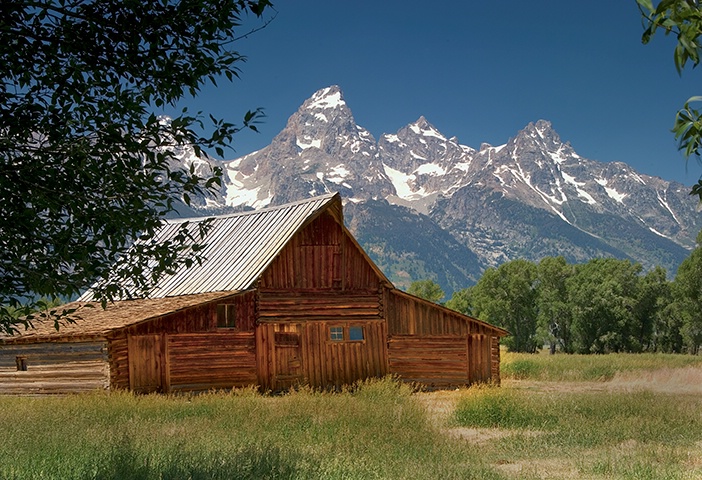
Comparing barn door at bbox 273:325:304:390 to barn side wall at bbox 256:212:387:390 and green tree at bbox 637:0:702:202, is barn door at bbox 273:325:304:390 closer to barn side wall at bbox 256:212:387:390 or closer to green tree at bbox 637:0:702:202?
barn side wall at bbox 256:212:387:390

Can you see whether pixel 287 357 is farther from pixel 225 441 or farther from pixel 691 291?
pixel 691 291

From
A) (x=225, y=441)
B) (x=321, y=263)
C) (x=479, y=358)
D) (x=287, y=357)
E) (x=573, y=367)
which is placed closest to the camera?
(x=225, y=441)

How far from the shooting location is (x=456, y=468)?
44.3ft

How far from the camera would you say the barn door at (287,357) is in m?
33.0

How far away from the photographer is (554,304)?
8875cm

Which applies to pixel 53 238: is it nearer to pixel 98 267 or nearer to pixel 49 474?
pixel 98 267

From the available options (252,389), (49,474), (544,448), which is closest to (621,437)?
(544,448)

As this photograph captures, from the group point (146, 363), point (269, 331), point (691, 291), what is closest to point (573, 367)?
point (269, 331)

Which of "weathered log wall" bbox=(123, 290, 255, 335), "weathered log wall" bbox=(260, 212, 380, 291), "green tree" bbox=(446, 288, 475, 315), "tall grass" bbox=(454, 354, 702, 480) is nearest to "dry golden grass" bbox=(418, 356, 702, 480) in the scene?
"tall grass" bbox=(454, 354, 702, 480)

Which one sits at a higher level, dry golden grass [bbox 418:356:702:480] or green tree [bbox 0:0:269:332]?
green tree [bbox 0:0:269:332]

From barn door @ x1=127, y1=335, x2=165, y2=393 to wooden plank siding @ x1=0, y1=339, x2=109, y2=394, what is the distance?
908 mm

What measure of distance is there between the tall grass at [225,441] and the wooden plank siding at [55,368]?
503 cm

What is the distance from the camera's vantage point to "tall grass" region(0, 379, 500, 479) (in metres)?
12.4

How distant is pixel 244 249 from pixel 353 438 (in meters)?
20.2
